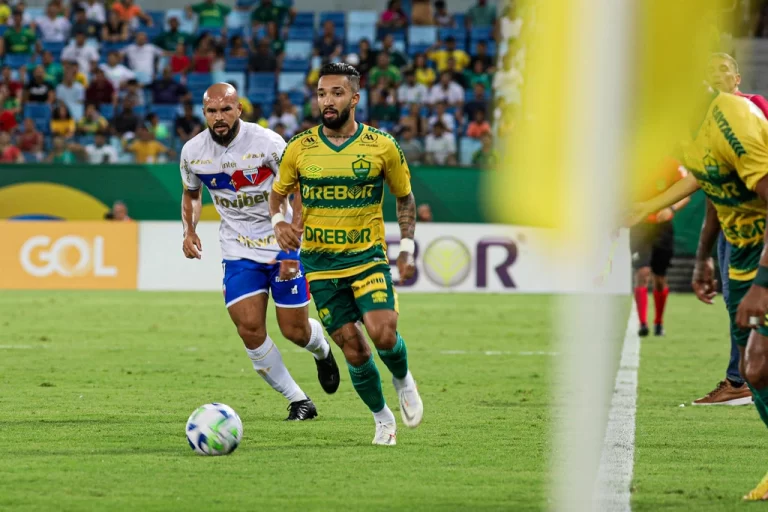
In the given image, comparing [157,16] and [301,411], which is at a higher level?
[157,16]

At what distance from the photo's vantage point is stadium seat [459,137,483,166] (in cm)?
2338

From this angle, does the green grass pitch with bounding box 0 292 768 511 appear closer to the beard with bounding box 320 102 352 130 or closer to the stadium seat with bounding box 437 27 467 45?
the beard with bounding box 320 102 352 130

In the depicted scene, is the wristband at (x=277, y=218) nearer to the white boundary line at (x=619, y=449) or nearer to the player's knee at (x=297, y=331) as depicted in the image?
the player's knee at (x=297, y=331)

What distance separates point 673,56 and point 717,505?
3.45 m

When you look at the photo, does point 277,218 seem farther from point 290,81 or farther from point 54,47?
point 54,47

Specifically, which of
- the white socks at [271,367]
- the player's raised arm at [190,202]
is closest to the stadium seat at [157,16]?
the player's raised arm at [190,202]

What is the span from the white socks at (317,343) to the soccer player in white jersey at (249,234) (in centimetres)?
6

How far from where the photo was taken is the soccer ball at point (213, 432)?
290 inches

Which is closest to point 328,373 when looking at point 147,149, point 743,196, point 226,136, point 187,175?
point 187,175

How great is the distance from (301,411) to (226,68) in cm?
2048

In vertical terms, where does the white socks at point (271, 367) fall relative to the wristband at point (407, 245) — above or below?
below

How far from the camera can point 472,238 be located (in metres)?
21.8

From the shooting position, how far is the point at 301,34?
29.4 meters

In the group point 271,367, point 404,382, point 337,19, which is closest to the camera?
point 404,382
